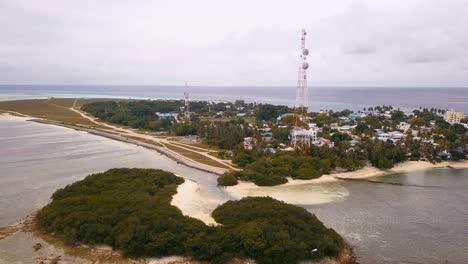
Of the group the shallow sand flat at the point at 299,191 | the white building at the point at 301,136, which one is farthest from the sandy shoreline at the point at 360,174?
the white building at the point at 301,136

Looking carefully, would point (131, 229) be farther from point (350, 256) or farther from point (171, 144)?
point (171, 144)

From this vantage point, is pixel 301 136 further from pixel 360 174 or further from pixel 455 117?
pixel 455 117

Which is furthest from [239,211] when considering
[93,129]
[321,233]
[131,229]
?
[93,129]

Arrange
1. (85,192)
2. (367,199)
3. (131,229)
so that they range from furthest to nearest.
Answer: (367,199) < (85,192) < (131,229)

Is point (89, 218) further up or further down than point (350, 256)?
further up

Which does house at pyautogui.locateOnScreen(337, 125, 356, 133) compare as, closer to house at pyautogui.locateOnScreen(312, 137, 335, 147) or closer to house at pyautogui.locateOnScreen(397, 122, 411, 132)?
house at pyautogui.locateOnScreen(397, 122, 411, 132)

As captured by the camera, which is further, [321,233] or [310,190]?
[310,190]
